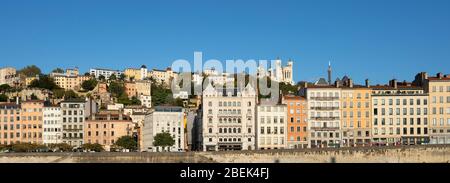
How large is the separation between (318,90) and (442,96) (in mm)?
13647

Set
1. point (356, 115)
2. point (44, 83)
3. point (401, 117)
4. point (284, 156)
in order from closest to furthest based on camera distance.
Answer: point (284, 156), point (401, 117), point (356, 115), point (44, 83)

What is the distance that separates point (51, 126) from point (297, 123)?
103 feet

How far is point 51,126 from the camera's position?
330 feet

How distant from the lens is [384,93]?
91.3 metres

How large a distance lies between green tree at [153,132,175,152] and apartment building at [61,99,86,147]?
41.7 feet

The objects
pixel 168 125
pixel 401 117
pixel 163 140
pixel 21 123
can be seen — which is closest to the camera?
pixel 401 117

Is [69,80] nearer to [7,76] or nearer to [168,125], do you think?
[7,76]

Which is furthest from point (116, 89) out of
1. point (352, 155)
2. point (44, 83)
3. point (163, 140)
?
point (352, 155)

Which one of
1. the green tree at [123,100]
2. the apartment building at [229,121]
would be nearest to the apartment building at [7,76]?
the green tree at [123,100]

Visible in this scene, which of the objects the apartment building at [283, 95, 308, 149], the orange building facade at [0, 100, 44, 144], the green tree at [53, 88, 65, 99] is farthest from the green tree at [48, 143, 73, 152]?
the green tree at [53, 88, 65, 99]

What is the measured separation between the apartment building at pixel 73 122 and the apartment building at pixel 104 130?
0.76 metres
